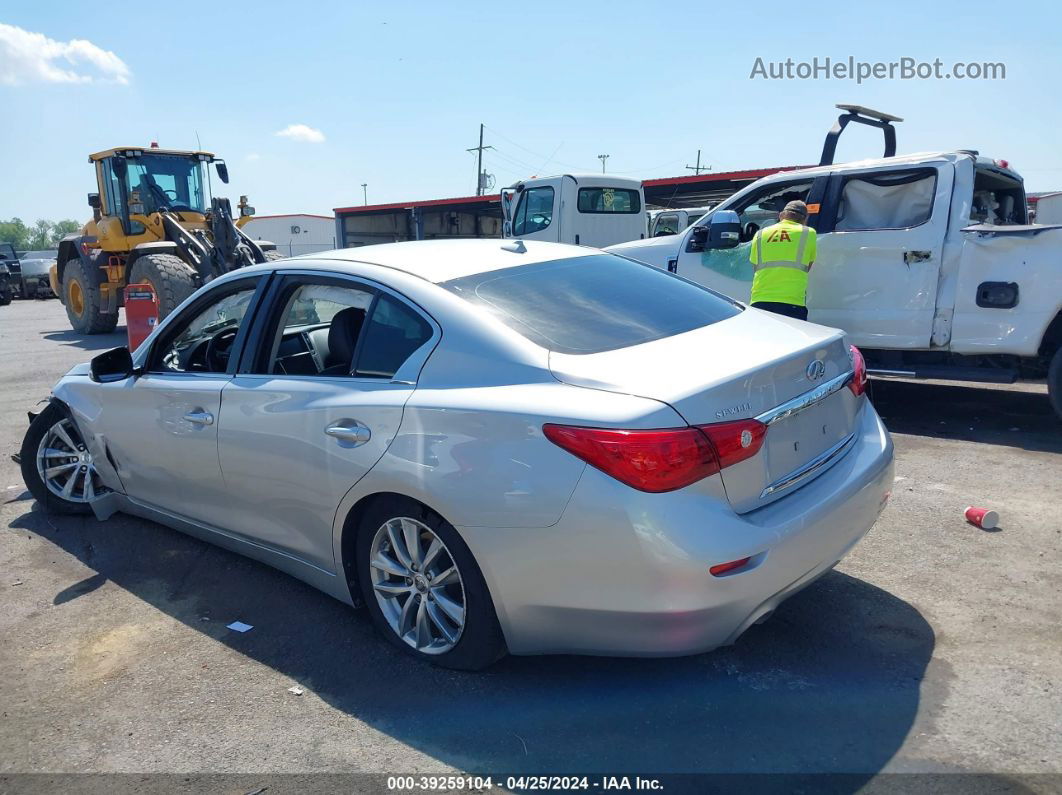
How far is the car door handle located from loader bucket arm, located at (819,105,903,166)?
19.3 ft

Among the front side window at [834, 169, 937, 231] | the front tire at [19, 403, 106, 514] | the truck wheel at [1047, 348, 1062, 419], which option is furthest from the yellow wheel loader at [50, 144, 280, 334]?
the truck wheel at [1047, 348, 1062, 419]

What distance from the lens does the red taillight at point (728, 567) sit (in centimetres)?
247

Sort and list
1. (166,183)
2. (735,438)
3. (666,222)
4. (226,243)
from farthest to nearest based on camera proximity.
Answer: (666,222), (166,183), (226,243), (735,438)

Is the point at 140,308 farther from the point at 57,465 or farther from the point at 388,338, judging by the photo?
the point at 388,338

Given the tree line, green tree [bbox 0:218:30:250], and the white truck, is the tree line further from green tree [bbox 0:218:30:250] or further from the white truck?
the white truck

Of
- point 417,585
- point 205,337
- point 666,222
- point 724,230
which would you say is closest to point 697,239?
point 724,230

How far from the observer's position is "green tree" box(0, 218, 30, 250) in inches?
4476

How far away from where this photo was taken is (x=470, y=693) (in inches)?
117

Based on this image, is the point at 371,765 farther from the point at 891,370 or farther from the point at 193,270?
the point at 193,270

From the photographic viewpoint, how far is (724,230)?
7.03 m

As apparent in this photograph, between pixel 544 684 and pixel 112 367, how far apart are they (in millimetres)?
2984

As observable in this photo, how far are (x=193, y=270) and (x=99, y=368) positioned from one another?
32.9ft

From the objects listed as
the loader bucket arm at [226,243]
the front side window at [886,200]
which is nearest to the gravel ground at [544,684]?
the front side window at [886,200]

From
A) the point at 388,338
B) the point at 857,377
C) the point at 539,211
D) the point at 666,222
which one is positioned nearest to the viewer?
the point at 388,338
